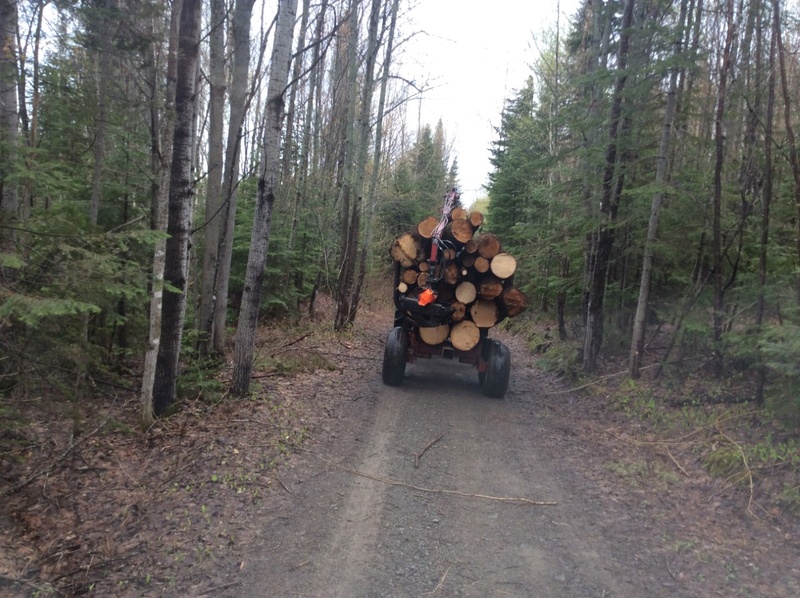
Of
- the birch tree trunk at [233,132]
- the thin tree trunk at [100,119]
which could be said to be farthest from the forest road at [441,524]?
the thin tree trunk at [100,119]

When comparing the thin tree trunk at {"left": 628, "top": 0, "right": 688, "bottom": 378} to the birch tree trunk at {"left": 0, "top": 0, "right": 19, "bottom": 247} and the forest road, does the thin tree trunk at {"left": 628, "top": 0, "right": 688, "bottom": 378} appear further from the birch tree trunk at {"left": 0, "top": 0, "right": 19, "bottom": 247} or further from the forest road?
the birch tree trunk at {"left": 0, "top": 0, "right": 19, "bottom": 247}

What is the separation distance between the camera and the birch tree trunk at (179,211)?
6.76 metres

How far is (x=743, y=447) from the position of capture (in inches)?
245

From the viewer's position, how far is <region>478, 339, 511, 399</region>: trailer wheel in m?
9.55

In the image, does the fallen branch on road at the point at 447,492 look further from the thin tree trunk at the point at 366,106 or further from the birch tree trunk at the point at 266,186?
the thin tree trunk at the point at 366,106

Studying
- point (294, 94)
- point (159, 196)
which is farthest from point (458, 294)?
point (294, 94)

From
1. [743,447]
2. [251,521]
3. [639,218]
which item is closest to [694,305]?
[639,218]

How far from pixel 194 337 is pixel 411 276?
13.4ft

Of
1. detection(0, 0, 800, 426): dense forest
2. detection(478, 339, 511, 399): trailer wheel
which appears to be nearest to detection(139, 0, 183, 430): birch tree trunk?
detection(0, 0, 800, 426): dense forest

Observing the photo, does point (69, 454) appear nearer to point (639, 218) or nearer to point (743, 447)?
point (743, 447)

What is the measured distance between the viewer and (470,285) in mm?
9758

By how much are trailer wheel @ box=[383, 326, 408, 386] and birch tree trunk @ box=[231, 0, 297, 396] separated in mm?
2754

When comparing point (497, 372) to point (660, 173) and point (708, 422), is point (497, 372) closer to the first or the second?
point (708, 422)

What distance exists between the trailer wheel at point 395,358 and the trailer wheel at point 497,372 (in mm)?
1532
